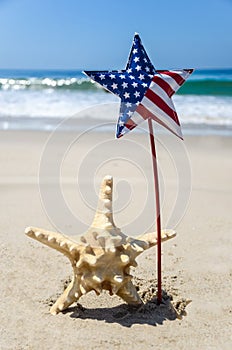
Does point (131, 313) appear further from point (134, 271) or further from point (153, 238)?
point (134, 271)

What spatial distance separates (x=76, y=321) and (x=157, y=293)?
556 millimetres

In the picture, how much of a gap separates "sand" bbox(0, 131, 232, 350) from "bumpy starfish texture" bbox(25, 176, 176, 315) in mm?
190

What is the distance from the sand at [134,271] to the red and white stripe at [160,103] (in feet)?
2.75

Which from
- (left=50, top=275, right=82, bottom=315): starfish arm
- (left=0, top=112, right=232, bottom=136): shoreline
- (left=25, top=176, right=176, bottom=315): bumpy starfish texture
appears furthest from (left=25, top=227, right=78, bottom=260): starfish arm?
(left=0, top=112, right=232, bottom=136): shoreline

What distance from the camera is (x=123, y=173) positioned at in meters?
6.12

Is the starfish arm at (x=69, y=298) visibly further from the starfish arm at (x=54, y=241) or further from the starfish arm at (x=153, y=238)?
the starfish arm at (x=153, y=238)

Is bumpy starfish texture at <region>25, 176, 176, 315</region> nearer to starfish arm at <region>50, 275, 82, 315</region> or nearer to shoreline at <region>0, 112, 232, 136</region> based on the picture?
starfish arm at <region>50, 275, 82, 315</region>

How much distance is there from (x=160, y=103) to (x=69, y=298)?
121 cm

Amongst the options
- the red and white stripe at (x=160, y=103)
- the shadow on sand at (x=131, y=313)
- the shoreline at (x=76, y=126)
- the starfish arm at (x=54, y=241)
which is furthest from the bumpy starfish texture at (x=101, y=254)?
the shoreline at (x=76, y=126)

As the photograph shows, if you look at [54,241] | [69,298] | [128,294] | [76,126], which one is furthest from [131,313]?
[76,126]

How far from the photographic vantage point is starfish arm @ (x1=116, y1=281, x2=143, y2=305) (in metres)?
2.88

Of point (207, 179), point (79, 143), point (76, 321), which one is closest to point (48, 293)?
point (76, 321)

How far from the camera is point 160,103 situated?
268 centimetres

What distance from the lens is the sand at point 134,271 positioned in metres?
2.75
